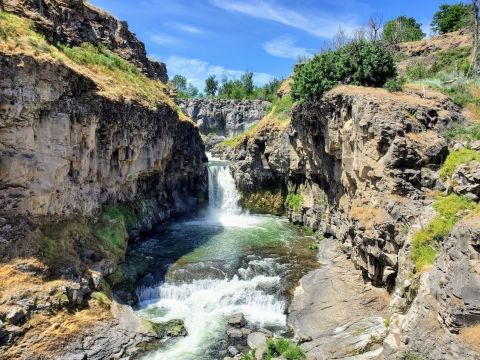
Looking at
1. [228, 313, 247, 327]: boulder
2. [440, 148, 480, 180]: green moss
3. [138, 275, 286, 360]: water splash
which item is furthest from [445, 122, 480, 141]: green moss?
[228, 313, 247, 327]: boulder

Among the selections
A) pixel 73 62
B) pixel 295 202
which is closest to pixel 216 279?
pixel 295 202

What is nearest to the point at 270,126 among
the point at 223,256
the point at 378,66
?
the point at 378,66

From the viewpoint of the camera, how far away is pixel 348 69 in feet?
99.3

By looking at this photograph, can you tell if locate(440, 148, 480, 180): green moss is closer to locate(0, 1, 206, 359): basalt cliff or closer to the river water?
the river water

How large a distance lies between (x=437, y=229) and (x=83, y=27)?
108 ft

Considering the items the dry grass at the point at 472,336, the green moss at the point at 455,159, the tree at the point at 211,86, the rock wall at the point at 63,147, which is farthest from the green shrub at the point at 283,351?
the tree at the point at 211,86

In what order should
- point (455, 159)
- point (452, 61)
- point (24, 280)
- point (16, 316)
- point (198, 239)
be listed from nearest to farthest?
1. point (16, 316)
2. point (24, 280)
3. point (455, 159)
4. point (198, 239)
5. point (452, 61)

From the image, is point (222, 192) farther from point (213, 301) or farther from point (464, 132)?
point (464, 132)

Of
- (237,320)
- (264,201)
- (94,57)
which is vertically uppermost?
(94,57)

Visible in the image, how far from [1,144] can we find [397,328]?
63.7 feet

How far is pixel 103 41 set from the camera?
4038cm

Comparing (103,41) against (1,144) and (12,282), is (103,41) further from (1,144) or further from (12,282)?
(12,282)

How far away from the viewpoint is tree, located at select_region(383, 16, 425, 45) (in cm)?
6690

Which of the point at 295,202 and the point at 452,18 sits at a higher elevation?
the point at 452,18
